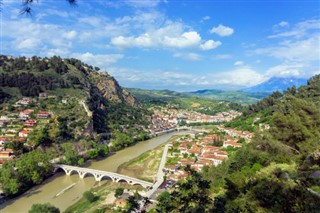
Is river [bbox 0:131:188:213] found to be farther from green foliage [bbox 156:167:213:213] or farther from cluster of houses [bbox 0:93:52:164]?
green foliage [bbox 156:167:213:213]

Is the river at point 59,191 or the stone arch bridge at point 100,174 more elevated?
the stone arch bridge at point 100,174

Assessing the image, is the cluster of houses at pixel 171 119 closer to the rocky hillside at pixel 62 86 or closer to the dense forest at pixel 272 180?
the rocky hillside at pixel 62 86

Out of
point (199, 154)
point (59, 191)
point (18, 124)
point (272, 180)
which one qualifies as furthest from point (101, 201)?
point (18, 124)

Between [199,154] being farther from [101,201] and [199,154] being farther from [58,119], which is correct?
[58,119]

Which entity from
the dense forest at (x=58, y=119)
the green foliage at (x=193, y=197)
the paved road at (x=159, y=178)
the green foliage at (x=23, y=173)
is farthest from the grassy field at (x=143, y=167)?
the green foliage at (x=193, y=197)

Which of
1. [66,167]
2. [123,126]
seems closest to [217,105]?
[123,126]

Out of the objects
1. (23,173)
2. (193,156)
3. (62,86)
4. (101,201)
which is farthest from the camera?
(62,86)
